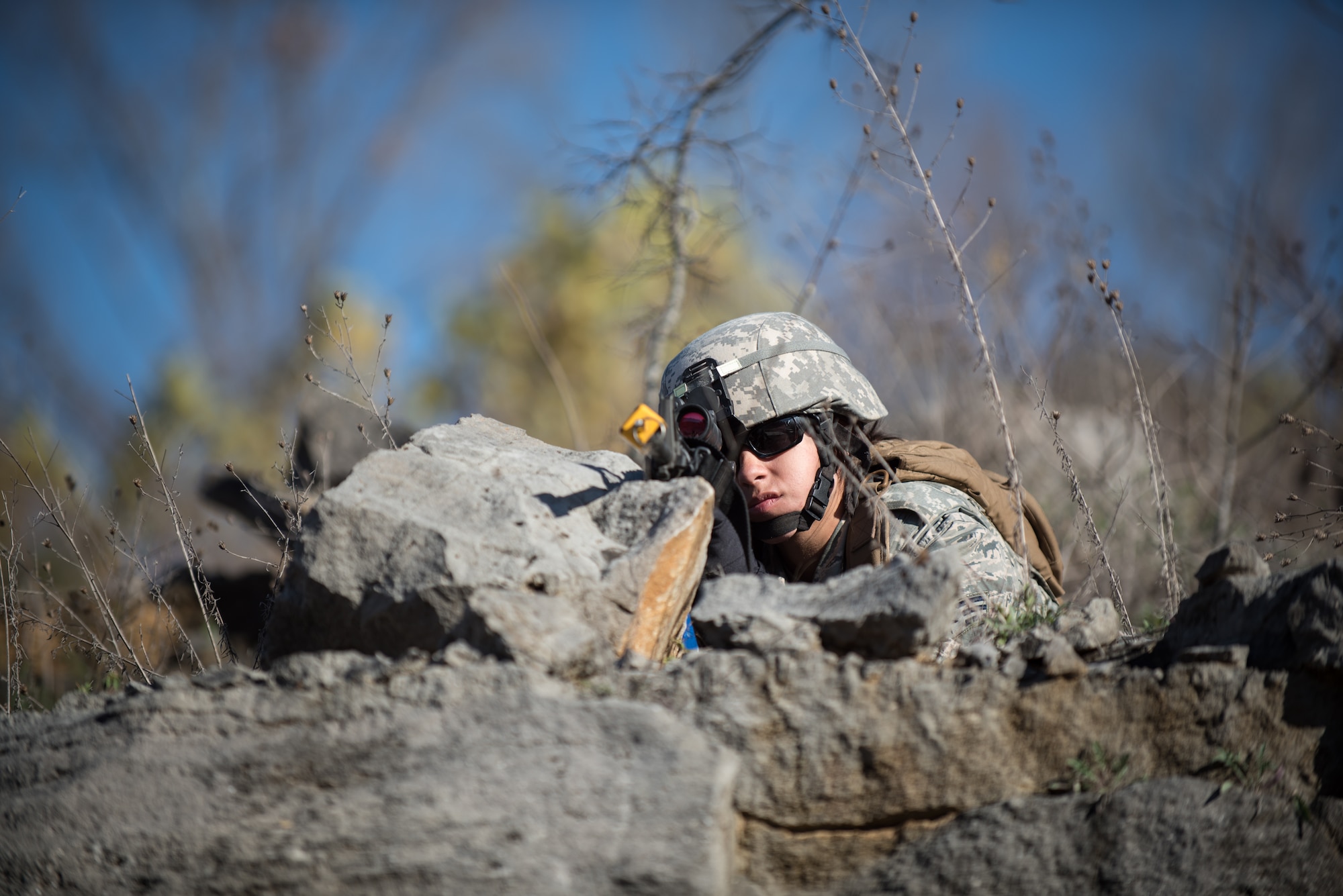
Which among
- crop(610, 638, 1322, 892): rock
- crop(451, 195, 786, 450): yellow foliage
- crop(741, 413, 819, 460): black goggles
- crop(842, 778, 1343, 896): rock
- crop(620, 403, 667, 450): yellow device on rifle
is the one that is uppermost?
crop(451, 195, 786, 450): yellow foliage

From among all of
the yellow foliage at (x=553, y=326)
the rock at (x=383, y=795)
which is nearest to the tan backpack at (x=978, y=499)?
the rock at (x=383, y=795)

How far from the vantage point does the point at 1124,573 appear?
5.10 meters

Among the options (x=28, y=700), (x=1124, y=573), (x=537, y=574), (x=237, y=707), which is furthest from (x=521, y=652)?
(x=1124, y=573)

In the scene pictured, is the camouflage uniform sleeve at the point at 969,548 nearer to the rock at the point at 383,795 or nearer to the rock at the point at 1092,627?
the rock at the point at 1092,627

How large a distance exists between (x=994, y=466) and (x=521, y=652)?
16.4ft

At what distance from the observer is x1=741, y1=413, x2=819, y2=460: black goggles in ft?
10.4

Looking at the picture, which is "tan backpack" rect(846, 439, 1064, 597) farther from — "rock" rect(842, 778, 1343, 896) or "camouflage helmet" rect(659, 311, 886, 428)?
"rock" rect(842, 778, 1343, 896)

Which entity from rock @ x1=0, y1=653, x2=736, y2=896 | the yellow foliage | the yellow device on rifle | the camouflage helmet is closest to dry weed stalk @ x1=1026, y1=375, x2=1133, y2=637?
the camouflage helmet

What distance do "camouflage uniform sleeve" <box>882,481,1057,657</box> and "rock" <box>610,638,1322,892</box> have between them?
532mm

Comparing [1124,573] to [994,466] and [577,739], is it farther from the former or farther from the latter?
[577,739]

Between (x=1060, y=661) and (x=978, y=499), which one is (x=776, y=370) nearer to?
(x=978, y=499)

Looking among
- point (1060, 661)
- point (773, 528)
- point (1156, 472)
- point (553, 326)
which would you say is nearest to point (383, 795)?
point (1060, 661)

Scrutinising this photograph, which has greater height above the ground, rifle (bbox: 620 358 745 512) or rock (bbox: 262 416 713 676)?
rifle (bbox: 620 358 745 512)

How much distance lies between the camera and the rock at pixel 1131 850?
170cm
